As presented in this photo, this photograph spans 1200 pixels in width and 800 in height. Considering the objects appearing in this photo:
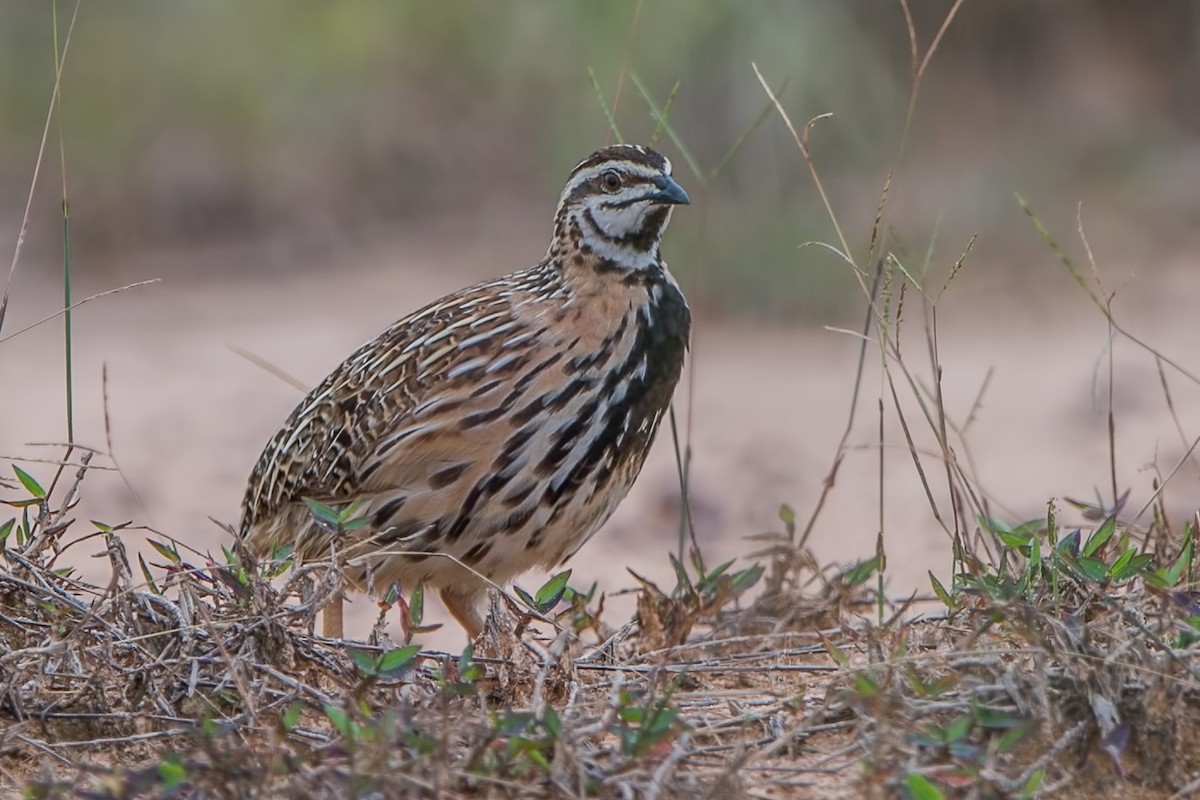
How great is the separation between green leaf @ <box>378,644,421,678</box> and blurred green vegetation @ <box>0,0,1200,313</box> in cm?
738

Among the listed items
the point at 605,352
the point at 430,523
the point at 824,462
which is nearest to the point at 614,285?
the point at 605,352

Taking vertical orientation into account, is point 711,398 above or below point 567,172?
below

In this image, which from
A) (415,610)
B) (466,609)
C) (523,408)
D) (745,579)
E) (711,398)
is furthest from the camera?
(711,398)

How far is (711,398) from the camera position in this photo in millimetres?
9461

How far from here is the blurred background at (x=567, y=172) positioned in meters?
9.17

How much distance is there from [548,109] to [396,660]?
863 centimetres

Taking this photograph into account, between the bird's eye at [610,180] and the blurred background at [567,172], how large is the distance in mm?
3155

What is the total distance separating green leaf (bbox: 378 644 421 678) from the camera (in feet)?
12.6

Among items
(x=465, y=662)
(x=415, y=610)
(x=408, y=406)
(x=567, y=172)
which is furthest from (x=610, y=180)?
(x=567, y=172)

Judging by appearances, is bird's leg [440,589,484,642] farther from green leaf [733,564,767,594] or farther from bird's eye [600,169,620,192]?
bird's eye [600,169,620,192]

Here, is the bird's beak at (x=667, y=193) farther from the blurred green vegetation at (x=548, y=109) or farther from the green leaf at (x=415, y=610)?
the blurred green vegetation at (x=548, y=109)

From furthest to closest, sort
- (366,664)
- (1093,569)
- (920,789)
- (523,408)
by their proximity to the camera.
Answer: (523,408), (1093,569), (366,664), (920,789)

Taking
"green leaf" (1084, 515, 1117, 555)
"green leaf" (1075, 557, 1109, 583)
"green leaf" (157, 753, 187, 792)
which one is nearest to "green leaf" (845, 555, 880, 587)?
"green leaf" (1084, 515, 1117, 555)

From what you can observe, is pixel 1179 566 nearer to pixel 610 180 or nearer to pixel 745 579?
pixel 745 579
